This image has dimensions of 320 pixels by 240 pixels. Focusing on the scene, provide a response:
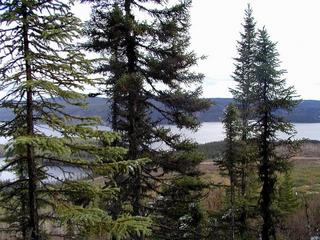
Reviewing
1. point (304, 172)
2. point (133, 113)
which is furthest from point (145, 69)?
point (304, 172)

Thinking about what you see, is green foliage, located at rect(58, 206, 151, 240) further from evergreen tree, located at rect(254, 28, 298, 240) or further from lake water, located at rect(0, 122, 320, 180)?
evergreen tree, located at rect(254, 28, 298, 240)

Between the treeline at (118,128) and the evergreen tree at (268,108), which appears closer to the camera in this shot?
the treeline at (118,128)

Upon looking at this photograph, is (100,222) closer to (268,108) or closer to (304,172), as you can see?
(268,108)

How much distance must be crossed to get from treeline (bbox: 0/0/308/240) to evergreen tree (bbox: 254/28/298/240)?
46 millimetres

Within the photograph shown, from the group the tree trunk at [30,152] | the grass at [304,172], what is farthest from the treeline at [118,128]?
the grass at [304,172]

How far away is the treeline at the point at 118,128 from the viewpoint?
21.4 feet

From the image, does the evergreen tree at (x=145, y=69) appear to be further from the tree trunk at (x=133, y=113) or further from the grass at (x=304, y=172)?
the grass at (x=304, y=172)

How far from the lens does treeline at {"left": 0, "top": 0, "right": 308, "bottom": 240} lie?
6523 mm

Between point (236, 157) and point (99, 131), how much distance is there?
60.5ft

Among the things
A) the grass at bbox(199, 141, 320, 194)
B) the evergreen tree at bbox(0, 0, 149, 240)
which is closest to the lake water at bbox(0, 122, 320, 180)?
the evergreen tree at bbox(0, 0, 149, 240)

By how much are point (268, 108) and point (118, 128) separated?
23.4ft

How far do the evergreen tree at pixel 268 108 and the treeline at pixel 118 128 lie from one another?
0.05 m

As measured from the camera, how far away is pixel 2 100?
669 centimetres

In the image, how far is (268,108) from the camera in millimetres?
18734
